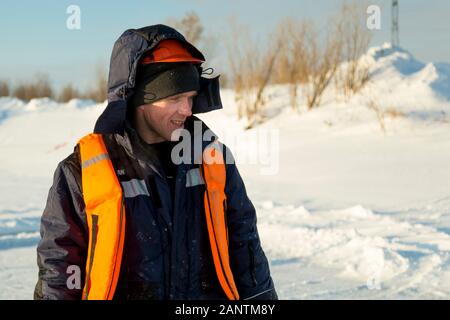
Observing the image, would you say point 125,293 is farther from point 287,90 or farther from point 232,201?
point 287,90

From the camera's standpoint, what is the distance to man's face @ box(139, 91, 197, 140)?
2510 millimetres

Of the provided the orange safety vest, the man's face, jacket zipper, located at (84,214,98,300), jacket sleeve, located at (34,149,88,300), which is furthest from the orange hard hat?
Answer: jacket zipper, located at (84,214,98,300)

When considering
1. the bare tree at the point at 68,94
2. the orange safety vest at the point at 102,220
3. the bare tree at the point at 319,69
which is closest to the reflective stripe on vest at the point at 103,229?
the orange safety vest at the point at 102,220

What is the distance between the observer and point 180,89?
2.50 m

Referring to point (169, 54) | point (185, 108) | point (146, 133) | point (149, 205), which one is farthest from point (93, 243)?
point (169, 54)

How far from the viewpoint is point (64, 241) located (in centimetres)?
225

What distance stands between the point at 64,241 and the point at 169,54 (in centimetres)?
82

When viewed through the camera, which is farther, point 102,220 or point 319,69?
point 319,69

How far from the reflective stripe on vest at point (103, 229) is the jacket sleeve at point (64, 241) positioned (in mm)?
52

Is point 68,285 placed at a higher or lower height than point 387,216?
higher

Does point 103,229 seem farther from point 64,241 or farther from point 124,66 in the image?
point 124,66

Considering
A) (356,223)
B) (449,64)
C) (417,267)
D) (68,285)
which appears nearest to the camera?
(68,285)

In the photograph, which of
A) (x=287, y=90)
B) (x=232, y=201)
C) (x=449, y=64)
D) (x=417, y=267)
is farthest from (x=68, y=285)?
(x=449, y=64)
